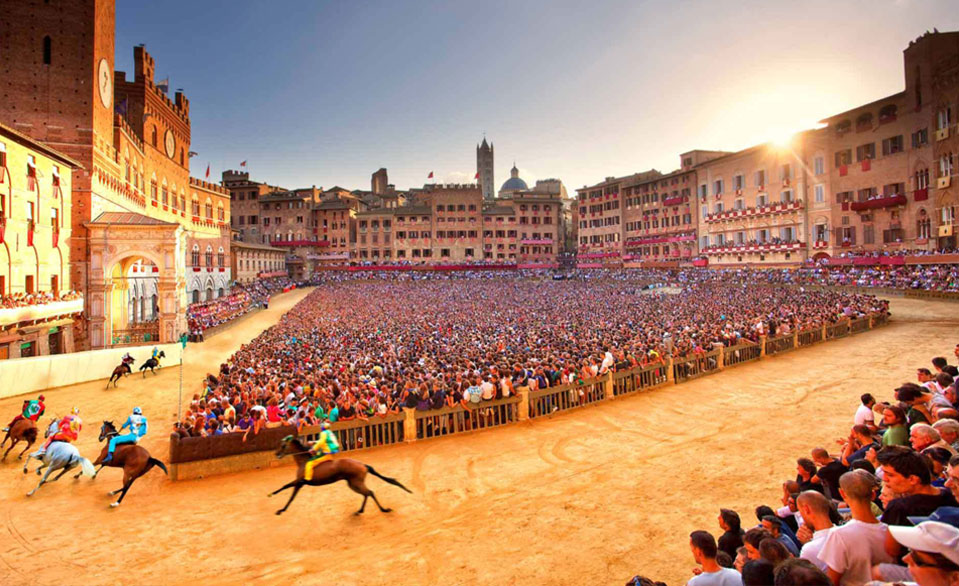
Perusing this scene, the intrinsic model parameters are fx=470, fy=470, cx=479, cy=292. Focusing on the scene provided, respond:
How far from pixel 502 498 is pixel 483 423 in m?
4.11

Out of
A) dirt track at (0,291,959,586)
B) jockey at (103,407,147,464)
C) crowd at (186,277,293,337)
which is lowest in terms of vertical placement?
dirt track at (0,291,959,586)

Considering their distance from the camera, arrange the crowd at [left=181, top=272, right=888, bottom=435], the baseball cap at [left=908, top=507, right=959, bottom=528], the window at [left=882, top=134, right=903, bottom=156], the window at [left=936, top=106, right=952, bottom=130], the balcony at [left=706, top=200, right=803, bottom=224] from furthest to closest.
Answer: the balcony at [left=706, top=200, right=803, bottom=224] < the window at [left=882, top=134, right=903, bottom=156] < the window at [left=936, top=106, right=952, bottom=130] < the crowd at [left=181, top=272, right=888, bottom=435] < the baseball cap at [left=908, top=507, right=959, bottom=528]

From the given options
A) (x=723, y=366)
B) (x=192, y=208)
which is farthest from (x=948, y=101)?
(x=192, y=208)

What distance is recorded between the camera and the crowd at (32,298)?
1906cm

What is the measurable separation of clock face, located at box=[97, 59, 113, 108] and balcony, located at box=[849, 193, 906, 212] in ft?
193

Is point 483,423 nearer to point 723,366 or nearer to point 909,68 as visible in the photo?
point 723,366

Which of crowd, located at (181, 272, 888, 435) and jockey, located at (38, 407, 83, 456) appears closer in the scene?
jockey, located at (38, 407, 83, 456)

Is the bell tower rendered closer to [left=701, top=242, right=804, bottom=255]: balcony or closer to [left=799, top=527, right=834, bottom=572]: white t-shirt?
[left=701, top=242, right=804, bottom=255]: balcony

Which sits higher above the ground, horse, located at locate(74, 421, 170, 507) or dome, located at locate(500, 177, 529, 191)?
dome, located at locate(500, 177, 529, 191)

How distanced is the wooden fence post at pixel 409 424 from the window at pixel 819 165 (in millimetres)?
51474

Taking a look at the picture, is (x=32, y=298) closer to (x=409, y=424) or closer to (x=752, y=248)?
(x=409, y=424)

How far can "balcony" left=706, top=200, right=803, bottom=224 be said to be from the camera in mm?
48312

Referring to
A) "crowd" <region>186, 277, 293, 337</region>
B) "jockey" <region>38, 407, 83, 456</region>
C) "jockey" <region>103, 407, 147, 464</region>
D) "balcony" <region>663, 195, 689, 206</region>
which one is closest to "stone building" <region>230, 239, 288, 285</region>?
"crowd" <region>186, 277, 293, 337</region>

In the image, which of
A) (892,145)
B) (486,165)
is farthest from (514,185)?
(892,145)
